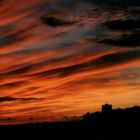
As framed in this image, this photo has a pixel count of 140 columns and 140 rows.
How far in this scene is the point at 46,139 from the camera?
72.9m

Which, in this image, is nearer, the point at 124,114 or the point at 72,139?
the point at 72,139

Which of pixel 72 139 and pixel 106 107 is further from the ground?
pixel 106 107

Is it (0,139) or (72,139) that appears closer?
(72,139)

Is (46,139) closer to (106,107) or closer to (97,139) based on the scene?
(97,139)

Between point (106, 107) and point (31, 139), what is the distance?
47.4 m

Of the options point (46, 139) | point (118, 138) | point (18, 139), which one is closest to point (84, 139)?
point (118, 138)

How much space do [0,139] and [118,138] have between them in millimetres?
28240

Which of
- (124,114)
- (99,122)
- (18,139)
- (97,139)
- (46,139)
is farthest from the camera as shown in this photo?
(124,114)

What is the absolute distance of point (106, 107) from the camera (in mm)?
119250

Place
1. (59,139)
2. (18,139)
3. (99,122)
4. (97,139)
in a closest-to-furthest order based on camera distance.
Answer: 1. (97,139)
2. (59,139)
3. (18,139)
4. (99,122)

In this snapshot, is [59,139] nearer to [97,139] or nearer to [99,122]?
[97,139]

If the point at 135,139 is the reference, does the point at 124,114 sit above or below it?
above

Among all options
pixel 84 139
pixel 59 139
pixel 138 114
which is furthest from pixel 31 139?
pixel 138 114

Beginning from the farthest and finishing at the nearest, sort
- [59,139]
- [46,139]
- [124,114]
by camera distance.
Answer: [124,114], [46,139], [59,139]
